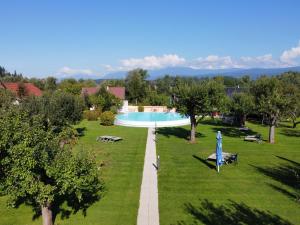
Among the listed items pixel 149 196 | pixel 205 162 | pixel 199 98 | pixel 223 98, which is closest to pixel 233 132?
pixel 223 98

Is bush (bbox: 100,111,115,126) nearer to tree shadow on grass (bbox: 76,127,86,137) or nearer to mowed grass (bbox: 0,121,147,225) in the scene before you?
tree shadow on grass (bbox: 76,127,86,137)

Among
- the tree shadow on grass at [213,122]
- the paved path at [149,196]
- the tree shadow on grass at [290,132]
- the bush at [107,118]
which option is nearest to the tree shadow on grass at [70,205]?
the paved path at [149,196]

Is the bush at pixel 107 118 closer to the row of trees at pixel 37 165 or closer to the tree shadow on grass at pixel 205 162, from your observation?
the tree shadow on grass at pixel 205 162

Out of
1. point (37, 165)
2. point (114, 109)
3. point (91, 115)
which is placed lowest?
point (91, 115)

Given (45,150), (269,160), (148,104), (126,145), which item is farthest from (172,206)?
(148,104)

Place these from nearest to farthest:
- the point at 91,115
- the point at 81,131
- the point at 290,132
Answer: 1. the point at 290,132
2. the point at 81,131
3. the point at 91,115

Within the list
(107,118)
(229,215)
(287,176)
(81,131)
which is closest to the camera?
(229,215)

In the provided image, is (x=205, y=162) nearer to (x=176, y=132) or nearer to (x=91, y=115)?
(x=176, y=132)
